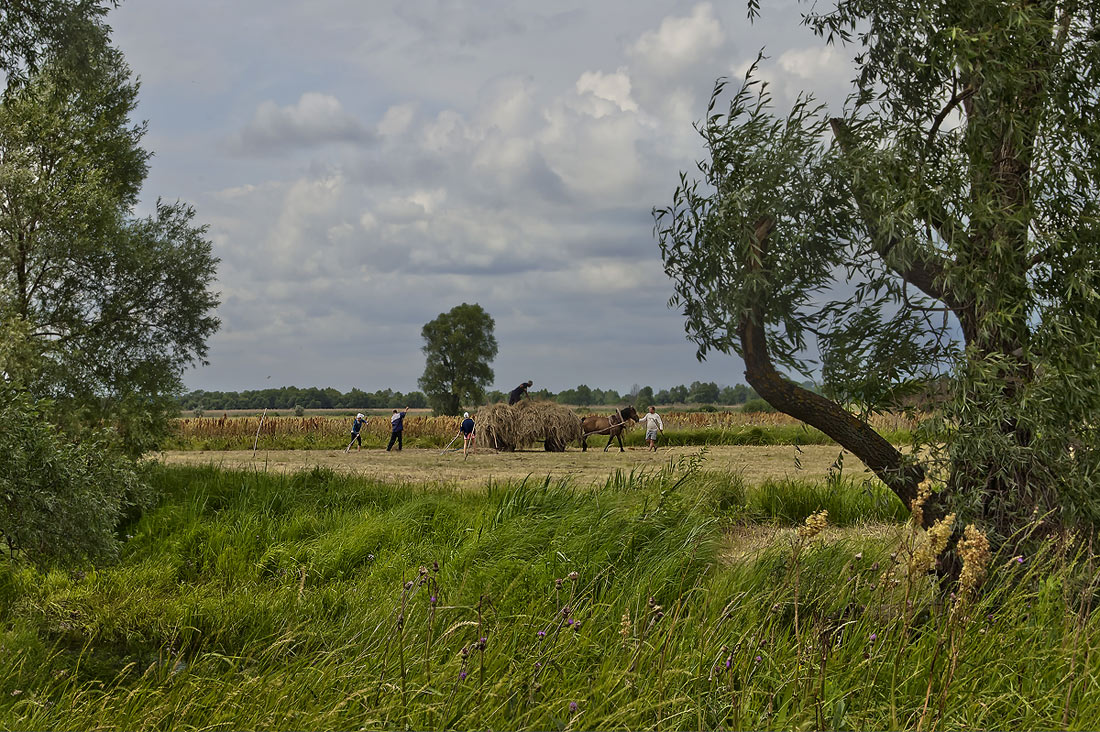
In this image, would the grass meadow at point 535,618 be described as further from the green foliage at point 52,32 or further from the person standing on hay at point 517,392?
the person standing on hay at point 517,392

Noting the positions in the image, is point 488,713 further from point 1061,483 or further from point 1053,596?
point 1061,483

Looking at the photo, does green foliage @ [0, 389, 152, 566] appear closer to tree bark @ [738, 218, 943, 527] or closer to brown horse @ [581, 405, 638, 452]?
tree bark @ [738, 218, 943, 527]

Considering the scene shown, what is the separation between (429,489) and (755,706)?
33.0ft

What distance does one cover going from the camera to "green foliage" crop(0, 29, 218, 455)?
14.3m

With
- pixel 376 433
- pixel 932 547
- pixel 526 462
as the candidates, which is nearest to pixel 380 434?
pixel 376 433

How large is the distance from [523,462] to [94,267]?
42.1 ft

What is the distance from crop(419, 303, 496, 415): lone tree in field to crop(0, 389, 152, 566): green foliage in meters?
64.0

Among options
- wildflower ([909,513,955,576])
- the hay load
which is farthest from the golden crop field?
wildflower ([909,513,955,576])

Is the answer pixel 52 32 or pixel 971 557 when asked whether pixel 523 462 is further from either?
pixel 971 557

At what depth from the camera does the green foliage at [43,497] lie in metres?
7.14

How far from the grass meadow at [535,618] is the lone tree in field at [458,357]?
187ft

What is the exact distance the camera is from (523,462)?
24.9m

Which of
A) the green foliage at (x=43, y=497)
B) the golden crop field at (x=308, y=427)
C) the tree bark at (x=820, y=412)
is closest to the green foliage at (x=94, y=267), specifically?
the green foliage at (x=43, y=497)

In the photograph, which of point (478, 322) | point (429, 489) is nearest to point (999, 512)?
point (429, 489)
